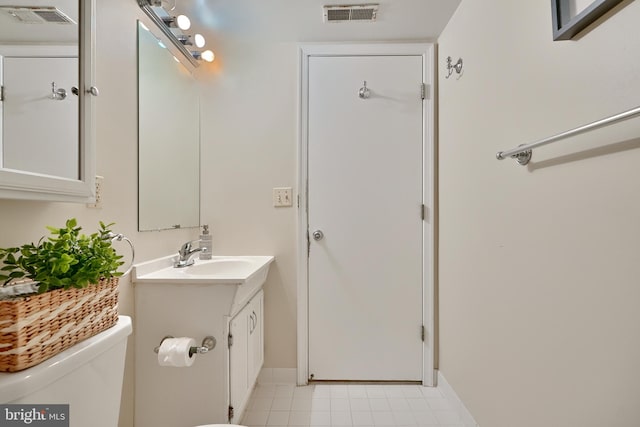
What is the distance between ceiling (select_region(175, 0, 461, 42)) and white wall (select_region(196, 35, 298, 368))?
0.09 metres

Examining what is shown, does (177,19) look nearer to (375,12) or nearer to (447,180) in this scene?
(375,12)

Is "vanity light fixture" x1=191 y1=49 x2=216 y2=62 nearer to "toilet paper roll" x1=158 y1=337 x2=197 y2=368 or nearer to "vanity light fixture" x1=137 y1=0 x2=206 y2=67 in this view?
"vanity light fixture" x1=137 y1=0 x2=206 y2=67

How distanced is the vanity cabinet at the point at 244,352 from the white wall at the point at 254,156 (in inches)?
8.1

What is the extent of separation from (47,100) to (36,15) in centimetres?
22

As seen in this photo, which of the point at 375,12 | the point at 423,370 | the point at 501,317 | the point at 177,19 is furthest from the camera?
the point at 423,370

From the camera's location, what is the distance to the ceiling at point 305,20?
1.79 m

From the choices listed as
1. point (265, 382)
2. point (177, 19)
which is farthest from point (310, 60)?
point (265, 382)

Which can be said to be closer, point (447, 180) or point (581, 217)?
point (581, 217)

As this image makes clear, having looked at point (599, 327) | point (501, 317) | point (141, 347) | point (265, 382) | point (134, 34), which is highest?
point (134, 34)

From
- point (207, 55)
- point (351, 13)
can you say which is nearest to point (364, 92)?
point (351, 13)

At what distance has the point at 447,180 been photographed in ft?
6.16

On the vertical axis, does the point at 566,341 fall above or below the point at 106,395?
above

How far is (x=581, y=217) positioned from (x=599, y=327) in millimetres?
289

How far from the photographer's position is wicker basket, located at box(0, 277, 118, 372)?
639mm
